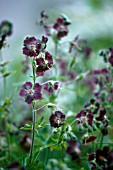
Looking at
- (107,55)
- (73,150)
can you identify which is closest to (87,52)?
(107,55)

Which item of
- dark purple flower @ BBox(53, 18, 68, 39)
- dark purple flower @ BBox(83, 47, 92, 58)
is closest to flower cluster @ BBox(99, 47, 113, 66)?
dark purple flower @ BBox(53, 18, 68, 39)

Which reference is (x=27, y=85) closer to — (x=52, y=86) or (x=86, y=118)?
(x=52, y=86)

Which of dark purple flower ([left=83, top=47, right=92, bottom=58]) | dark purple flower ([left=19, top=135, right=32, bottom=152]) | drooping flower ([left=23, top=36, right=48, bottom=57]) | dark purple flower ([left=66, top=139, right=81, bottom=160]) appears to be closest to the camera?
drooping flower ([left=23, top=36, right=48, bottom=57])

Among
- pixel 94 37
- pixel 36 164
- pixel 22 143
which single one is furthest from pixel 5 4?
pixel 36 164

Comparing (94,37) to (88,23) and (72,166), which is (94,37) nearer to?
(88,23)

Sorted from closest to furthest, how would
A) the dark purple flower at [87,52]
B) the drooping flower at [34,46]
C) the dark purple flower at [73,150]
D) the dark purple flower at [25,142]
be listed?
the drooping flower at [34,46] < the dark purple flower at [73,150] < the dark purple flower at [25,142] < the dark purple flower at [87,52]

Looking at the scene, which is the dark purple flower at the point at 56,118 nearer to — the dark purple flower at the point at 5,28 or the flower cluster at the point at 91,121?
the flower cluster at the point at 91,121

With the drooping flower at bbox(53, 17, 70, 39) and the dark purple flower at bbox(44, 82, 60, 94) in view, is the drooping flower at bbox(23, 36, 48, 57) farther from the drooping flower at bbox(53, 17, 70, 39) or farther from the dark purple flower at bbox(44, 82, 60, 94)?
the drooping flower at bbox(53, 17, 70, 39)

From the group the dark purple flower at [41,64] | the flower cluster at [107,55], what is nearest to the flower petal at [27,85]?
the dark purple flower at [41,64]

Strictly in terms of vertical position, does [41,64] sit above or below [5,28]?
below

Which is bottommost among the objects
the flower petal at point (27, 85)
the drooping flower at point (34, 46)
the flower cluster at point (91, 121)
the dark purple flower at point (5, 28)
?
the flower cluster at point (91, 121)

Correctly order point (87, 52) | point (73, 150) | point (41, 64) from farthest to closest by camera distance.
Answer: point (87, 52), point (73, 150), point (41, 64)
